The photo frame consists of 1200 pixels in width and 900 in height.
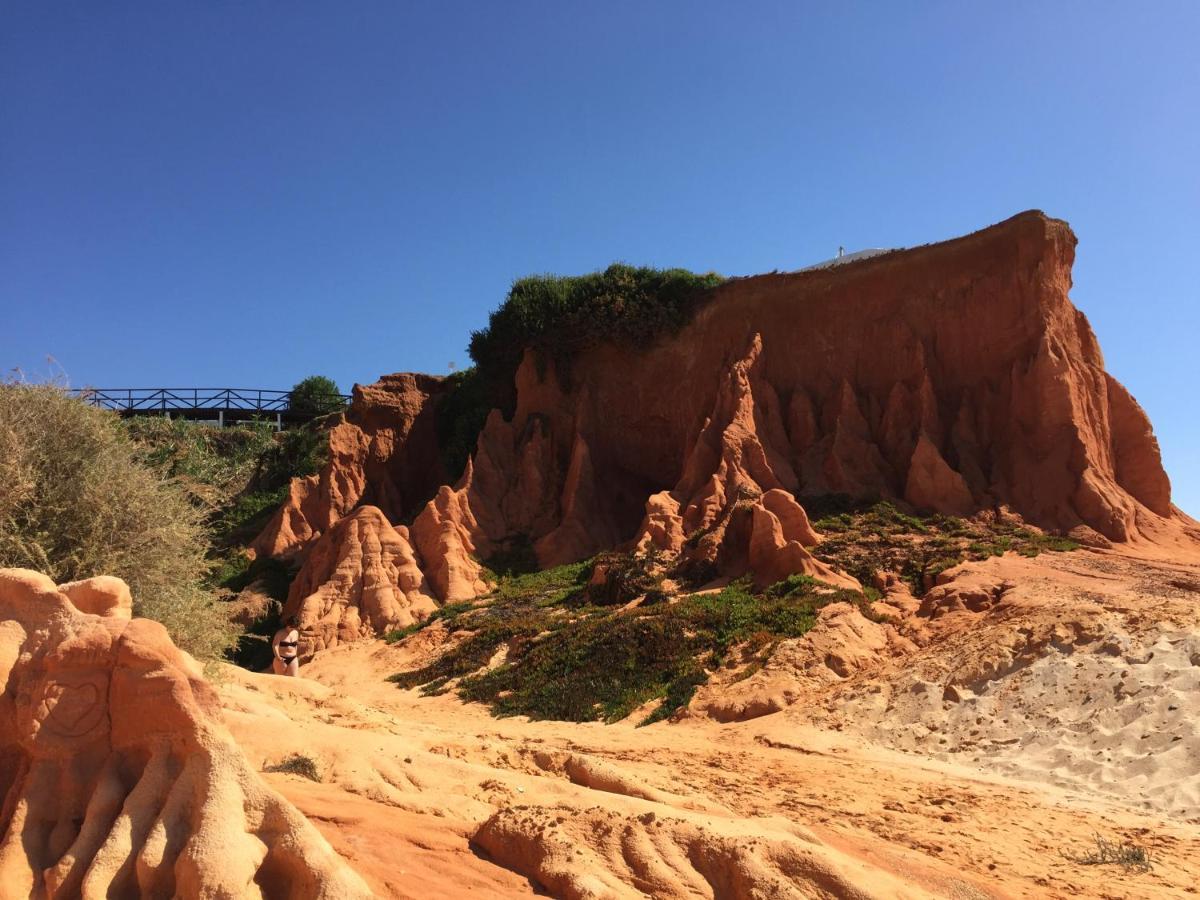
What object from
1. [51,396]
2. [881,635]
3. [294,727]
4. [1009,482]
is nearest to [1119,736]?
[881,635]

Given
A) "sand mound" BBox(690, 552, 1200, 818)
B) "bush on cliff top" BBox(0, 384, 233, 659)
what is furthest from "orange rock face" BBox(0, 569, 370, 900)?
"sand mound" BBox(690, 552, 1200, 818)

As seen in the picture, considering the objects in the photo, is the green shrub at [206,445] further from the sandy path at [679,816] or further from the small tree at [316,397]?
the sandy path at [679,816]

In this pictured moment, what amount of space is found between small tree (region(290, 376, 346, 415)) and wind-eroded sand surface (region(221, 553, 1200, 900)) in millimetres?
27041

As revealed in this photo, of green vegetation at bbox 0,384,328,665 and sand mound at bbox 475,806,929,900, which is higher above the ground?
green vegetation at bbox 0,384,328,665

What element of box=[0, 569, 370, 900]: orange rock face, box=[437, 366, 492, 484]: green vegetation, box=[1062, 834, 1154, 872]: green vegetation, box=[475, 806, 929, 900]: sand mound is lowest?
box=[1062, 834, 1154, 872]: green vegetation

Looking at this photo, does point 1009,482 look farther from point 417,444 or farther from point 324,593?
point 417,444

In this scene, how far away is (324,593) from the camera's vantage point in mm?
20391

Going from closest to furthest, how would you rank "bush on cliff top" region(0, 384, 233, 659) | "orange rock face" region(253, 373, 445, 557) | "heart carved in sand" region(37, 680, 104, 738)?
"heart carved in sand" region(37, 680, 104, 738) < "bush on cliff top" region(0, 384, 233, 659) < "orange rock face" region(253, 373, 445, 557)

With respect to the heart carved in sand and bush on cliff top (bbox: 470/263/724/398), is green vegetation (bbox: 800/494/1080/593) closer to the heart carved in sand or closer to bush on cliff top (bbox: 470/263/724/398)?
bush on cliff top (bbox: 470/263/724/398)

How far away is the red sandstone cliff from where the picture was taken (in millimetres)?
20812

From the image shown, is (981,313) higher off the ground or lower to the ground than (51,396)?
higher

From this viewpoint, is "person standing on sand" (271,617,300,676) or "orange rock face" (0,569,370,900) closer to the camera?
"orange rock face" (0,569,370,900)

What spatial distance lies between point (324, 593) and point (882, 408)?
14.6 m

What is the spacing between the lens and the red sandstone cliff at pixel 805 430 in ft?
68.3
